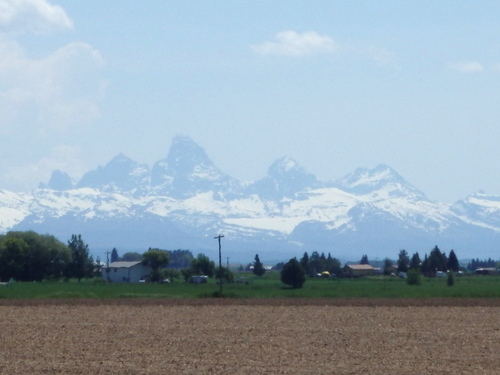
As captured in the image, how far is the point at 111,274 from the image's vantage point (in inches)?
5384

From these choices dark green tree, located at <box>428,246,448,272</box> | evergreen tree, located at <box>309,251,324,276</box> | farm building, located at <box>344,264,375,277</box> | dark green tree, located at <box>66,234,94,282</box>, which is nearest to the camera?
dark green tree, located at <box>66,234,94,282</box>

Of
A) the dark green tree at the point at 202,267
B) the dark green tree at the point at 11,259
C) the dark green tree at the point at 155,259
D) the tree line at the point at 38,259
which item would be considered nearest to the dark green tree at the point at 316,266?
the dark green tree at the point at 202,267

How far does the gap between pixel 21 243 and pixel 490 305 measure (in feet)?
225

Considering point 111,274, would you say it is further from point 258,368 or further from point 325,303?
point 258,368

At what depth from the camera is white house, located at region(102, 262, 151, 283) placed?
5271 inches

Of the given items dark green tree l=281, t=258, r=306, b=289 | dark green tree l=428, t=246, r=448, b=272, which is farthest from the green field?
dark green tree l=428, t=246, r=448, b=272

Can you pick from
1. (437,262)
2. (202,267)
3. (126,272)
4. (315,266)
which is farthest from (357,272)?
(126,272)

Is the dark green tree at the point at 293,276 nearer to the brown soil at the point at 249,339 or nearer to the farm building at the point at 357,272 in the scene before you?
the brown soil at the point at 249,339

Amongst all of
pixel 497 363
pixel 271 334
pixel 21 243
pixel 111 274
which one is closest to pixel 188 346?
pixel 271 334

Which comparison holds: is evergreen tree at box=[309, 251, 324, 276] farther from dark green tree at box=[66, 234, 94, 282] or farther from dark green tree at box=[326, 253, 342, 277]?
dark green tree at box=[66, 234, 94, 282]

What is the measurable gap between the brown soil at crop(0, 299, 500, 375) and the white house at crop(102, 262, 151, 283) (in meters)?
83.8

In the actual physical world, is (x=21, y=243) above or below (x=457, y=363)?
above

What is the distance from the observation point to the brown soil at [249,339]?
23.9 meters

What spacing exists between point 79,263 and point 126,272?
56.6ft
